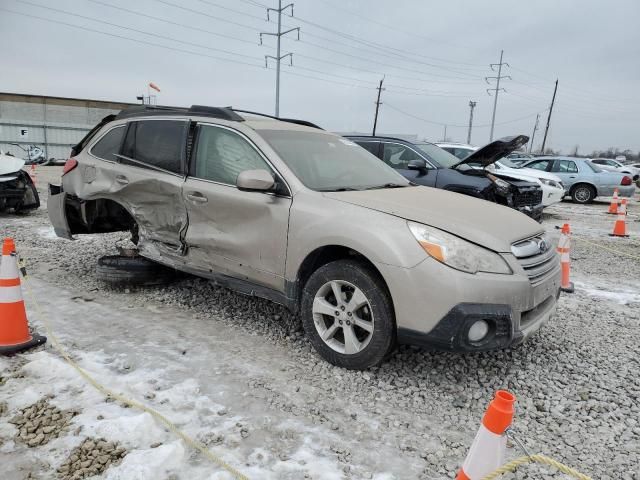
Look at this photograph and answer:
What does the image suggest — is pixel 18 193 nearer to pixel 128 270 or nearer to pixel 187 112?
pixel 128 270

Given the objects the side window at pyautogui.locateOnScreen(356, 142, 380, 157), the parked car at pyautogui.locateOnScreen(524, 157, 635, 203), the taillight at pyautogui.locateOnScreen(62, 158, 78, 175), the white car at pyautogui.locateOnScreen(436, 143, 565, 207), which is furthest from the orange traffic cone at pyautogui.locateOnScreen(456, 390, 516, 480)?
the parked car at pyautogui.locateOnScreen(524, 157, 635, 203)

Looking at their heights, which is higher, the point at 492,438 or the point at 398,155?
the point at 398,155

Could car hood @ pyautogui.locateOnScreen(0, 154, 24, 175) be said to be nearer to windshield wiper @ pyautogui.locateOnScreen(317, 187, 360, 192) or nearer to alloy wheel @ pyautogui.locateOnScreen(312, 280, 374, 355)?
windshield wiper @ pyautogui.locateOnScreen(317, 187, 360, 192)

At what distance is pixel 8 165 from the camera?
912cm

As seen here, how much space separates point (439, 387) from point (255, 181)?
1934 mm

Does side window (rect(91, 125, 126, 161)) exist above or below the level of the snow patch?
above

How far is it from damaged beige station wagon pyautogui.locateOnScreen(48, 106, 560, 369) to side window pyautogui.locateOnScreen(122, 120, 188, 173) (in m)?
0.01

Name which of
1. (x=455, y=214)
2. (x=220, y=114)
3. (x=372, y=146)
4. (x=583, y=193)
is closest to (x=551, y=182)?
(x=583, y=193)

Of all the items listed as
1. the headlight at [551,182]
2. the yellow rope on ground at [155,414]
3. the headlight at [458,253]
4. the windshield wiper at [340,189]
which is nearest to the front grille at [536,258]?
the headlight at [458,253]

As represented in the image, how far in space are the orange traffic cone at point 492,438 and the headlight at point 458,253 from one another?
50.7 inches

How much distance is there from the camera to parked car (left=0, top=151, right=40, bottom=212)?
9.09 m

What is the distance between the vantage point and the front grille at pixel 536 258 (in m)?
3.11

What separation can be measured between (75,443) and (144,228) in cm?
250

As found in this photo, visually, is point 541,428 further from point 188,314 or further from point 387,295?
point 188,314
